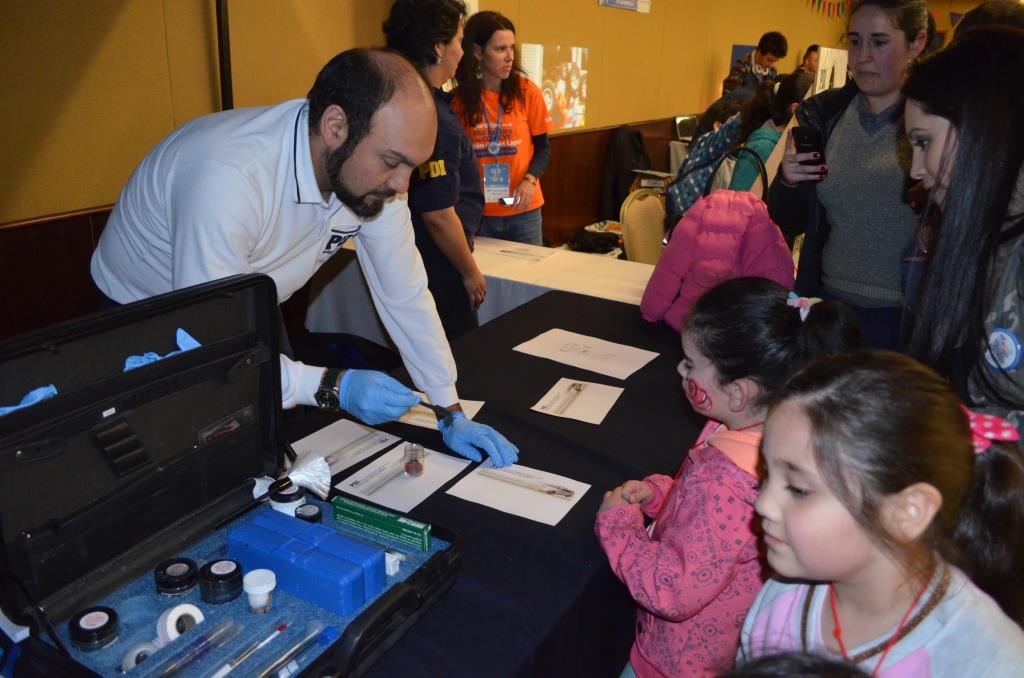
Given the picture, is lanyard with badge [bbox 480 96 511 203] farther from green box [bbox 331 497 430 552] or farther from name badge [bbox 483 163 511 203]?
green box [bbox 331 497 430 552]

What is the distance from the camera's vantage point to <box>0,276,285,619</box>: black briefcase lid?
71 centimetres

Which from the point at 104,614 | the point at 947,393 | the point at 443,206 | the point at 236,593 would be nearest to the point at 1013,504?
the point at 947,393

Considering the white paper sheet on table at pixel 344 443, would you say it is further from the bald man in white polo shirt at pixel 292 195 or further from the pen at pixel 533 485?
the pen at pixel 533 485

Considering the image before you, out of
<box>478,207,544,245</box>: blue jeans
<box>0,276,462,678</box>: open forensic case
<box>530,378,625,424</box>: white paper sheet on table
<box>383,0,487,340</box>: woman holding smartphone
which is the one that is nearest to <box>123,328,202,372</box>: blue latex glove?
<box>0,276,462,678</box>: open forensic case

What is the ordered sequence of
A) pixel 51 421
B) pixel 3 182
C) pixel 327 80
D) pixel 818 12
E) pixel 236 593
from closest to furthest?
pixel 51 421 < pixel 236 593 < pixel 327 80 < pixel 3 182 < pixel 818 12

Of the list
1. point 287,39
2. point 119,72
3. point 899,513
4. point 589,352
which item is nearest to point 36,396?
point 899,513

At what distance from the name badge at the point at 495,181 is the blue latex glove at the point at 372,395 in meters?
1.85

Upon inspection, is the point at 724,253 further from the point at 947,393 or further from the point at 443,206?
the point at 947,393

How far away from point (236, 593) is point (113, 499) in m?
0.17

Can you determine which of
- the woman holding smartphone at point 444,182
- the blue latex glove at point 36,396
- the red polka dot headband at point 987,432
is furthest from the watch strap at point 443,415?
the woman holding smartphone at point 444,182

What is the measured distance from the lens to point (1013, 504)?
0.80 metres

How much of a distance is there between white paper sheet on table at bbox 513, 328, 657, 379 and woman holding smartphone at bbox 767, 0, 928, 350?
56cm

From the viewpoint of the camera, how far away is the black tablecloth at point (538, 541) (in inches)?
35.0

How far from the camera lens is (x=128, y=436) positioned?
31.5 inches
